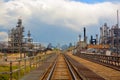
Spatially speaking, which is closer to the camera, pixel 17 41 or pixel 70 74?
pixel 70 74

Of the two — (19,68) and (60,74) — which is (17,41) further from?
(19,68)

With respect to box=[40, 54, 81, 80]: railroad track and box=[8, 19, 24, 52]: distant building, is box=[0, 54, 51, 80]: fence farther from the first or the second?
box=[8, 19, 24, 52]: distant building

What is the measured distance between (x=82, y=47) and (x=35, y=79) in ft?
496

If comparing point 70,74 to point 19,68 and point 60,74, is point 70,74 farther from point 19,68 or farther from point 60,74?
point 19,68

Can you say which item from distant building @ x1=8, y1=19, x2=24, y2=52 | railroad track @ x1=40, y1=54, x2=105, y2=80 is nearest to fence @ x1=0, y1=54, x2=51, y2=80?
railroad track @ x1=40, y1=54, x2=105, y2=80

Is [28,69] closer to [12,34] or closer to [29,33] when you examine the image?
[12,34]

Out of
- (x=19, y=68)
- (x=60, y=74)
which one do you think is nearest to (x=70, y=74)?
(x=60, y=74)

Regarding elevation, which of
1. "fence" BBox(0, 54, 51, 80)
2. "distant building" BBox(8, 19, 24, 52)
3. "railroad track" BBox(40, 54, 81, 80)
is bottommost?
"railroad track" BBox(40, 54, 81, 80)

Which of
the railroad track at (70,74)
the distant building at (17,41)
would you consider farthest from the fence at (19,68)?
the distant building at (17,41)

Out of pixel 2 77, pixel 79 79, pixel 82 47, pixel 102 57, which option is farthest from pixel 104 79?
pixel 82 47

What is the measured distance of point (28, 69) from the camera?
107 feet

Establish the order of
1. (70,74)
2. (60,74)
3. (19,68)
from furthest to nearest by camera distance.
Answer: (60,74), (70,74), (19,68)

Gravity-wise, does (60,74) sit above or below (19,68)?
below

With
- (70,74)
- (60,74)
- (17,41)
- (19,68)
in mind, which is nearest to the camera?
(19,68)
